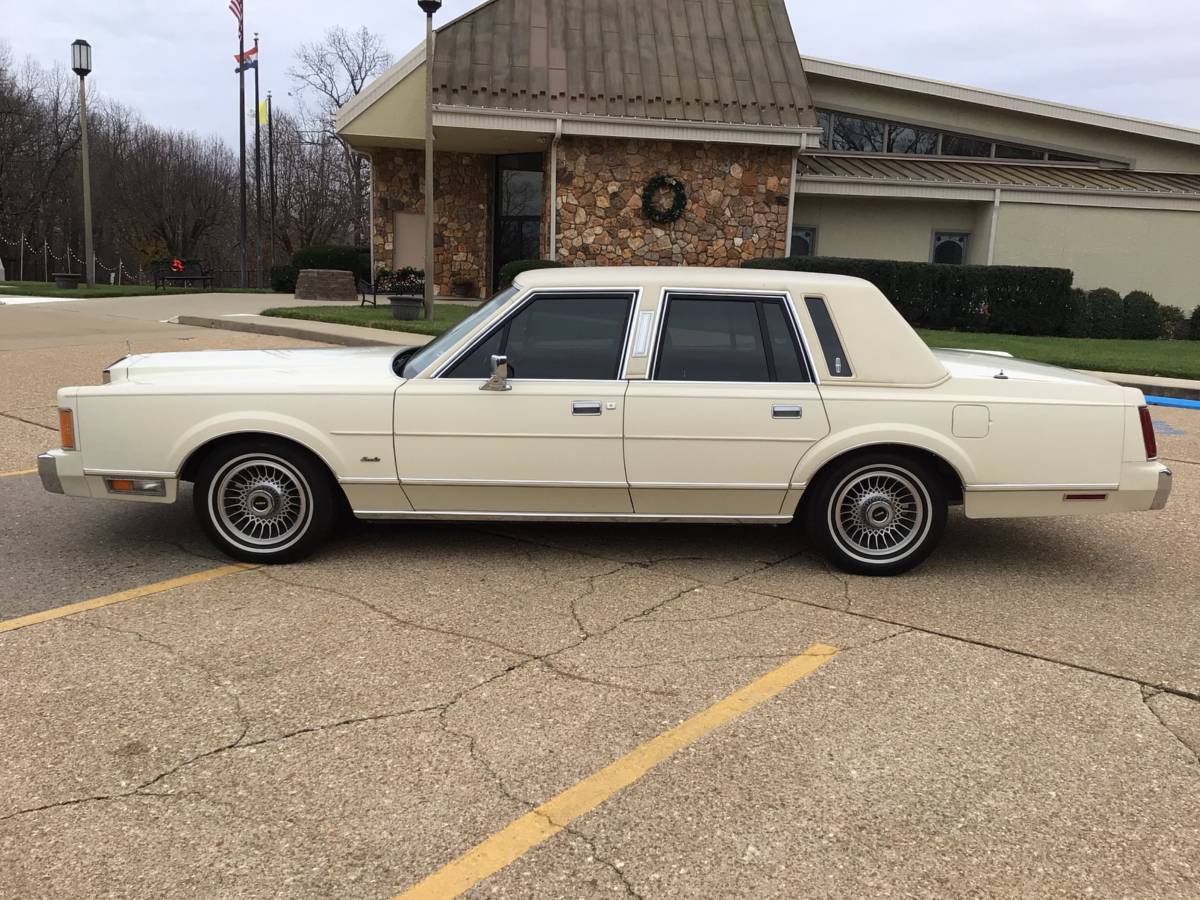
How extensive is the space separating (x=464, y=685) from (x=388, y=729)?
402 mm

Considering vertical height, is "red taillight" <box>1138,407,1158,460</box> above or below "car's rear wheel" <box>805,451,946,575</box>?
above

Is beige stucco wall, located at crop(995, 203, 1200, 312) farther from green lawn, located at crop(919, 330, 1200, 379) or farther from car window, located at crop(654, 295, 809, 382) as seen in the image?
car window, located at crop(654, 295, 809, 382)

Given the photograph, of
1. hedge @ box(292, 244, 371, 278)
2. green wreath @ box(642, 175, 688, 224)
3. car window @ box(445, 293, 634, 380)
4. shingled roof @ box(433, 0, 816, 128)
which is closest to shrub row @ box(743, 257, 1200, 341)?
green wreath @ box(642, 175, 688, 224)

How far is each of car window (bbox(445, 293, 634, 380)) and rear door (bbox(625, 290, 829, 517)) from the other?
Answer: 21cm

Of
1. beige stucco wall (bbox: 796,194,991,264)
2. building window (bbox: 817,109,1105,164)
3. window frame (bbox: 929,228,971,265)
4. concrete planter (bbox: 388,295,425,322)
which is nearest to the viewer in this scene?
concrete planter (bbox: 388,295,425,322)

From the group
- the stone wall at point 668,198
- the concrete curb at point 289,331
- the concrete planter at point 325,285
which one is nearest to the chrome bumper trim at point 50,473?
the concrete curb at point 289,331

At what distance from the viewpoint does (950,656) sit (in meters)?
3.99

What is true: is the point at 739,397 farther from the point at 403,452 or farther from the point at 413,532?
the point at 413,532

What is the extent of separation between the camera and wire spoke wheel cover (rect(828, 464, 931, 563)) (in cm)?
487

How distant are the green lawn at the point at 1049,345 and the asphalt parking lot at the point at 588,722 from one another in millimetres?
9908

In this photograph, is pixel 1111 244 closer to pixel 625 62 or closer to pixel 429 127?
pixel 625 62

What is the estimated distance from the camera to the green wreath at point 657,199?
20.2m

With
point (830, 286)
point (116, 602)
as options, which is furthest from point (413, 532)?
point (830, 286)

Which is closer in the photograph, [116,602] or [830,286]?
[116,602]
